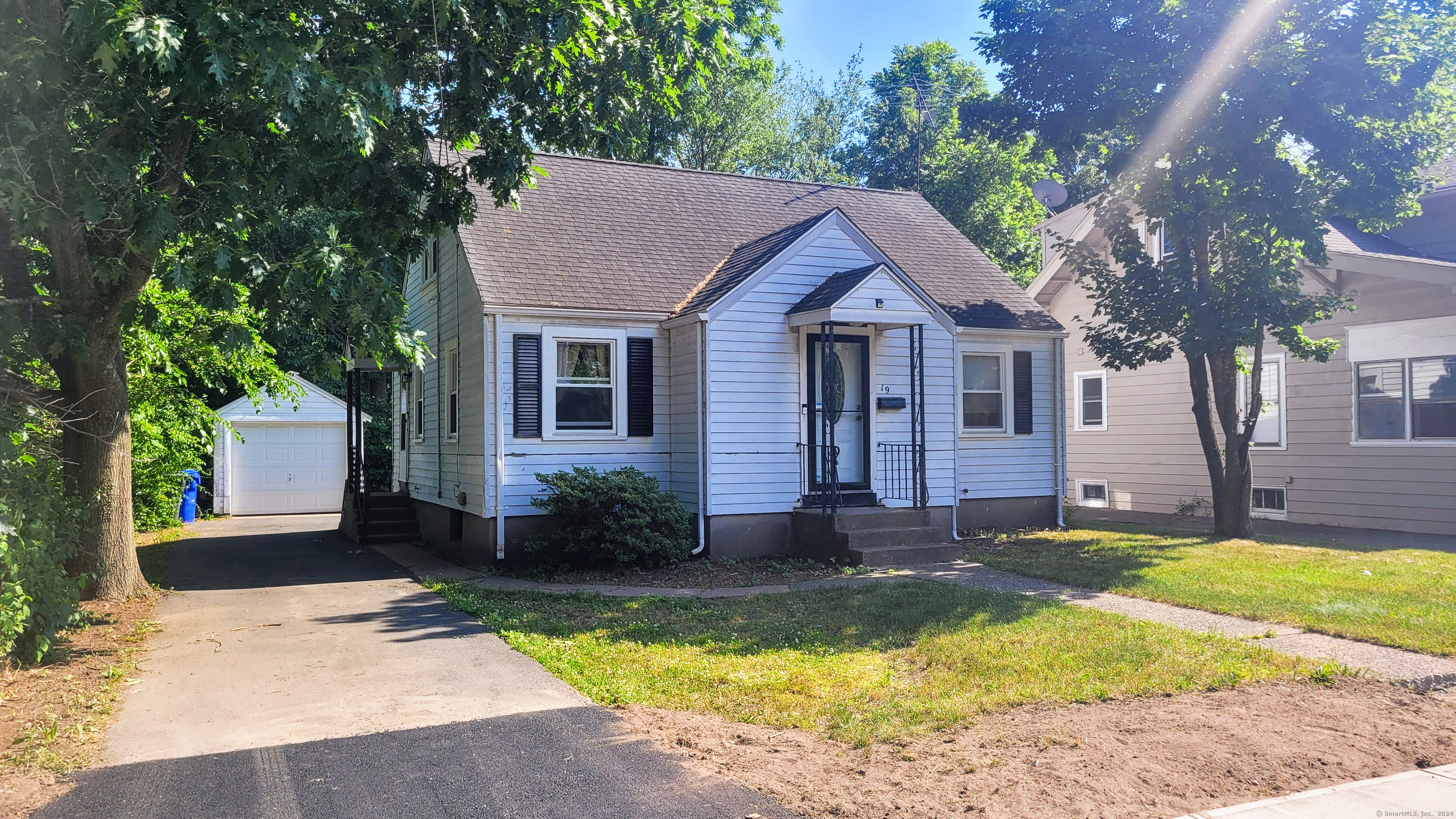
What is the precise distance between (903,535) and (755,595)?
9.48ft

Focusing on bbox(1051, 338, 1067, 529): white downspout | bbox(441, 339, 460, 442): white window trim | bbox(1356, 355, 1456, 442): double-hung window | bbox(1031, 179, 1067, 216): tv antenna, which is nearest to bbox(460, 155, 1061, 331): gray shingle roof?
bbox(1051, 338, 1067, 529): white downspout

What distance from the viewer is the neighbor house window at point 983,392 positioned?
50.9 feet

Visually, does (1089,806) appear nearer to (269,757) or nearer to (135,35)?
(269,757)

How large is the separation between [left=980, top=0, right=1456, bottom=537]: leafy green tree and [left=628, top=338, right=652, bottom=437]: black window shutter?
713 centimetres

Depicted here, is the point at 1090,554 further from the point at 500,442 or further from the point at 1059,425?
the point at 500,442

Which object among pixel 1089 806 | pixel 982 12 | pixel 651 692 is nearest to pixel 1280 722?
pixel 1089 806

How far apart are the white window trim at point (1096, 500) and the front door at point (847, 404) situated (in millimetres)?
8834

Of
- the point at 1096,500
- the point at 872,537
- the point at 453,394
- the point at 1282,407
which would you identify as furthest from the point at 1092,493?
the point at 453,394

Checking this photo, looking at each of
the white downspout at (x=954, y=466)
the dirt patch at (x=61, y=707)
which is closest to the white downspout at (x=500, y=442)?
the dirt patch at (x=61, y=707)

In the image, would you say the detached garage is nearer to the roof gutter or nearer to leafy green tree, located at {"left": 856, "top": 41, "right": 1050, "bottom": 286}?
the roof gutter

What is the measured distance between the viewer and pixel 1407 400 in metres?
15.1

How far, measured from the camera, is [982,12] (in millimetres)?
15664

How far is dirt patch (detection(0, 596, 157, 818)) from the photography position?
502 centimetres

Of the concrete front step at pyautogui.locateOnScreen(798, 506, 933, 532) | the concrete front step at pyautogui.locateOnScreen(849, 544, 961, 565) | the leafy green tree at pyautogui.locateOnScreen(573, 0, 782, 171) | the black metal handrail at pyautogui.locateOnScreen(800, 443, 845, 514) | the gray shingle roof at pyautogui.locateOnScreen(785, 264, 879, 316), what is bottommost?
the concrete front step at pyautogui.locateOnScreen(849, 544, 961, 565)
